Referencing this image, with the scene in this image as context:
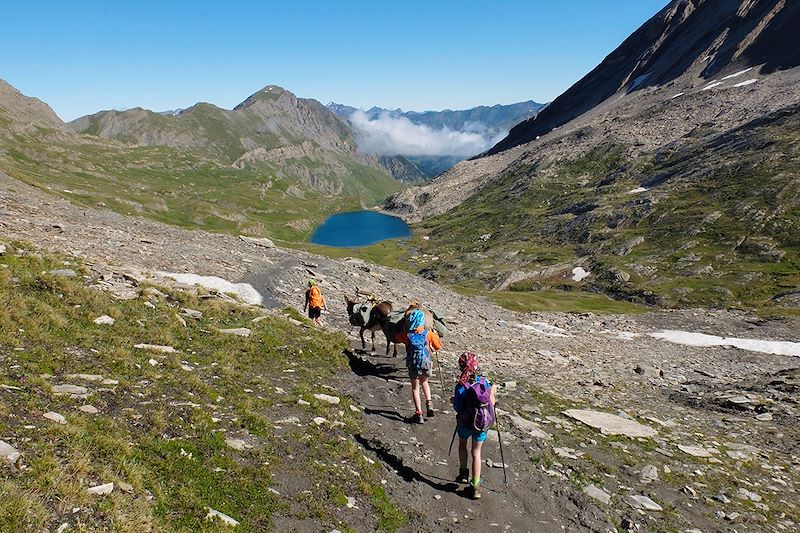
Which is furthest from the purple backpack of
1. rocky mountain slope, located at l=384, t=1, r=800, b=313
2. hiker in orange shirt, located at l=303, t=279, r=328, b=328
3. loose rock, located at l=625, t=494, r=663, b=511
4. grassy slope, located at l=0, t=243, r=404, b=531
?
rocky mountain slope, located at l=384, t=1, r=800, b=313

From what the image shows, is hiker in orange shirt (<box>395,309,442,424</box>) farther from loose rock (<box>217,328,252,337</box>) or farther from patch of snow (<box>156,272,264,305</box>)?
patch of snow (<box>156,272,264,305</box>)

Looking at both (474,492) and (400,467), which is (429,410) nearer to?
(400,467)

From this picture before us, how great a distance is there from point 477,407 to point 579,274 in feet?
376

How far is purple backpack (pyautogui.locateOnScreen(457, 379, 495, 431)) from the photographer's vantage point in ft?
39.1

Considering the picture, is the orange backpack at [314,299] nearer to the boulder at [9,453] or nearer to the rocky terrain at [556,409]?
the rocky terrain at [556,409]

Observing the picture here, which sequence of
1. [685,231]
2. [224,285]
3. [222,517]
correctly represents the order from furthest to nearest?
[685,231] → [224,285] → [222,517]

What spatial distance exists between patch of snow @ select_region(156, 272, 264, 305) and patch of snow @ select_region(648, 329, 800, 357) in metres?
41.2

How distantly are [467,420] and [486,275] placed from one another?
117578mm

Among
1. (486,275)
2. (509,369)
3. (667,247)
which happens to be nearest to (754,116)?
(667,247)

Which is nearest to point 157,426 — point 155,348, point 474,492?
point 155,348

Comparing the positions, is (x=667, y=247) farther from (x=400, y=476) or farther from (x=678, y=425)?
(x=400, y=476)

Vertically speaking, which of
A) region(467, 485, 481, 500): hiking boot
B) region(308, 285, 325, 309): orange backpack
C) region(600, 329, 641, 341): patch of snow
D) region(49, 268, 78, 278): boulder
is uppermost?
region(49, 268, 78, 278): boulder

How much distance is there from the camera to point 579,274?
118000 millimetres

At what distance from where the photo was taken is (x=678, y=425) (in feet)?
66.8
